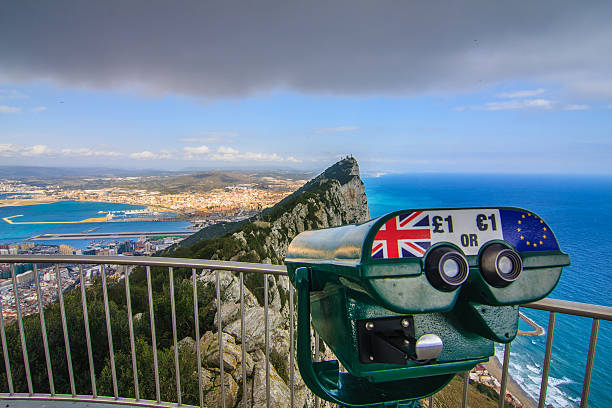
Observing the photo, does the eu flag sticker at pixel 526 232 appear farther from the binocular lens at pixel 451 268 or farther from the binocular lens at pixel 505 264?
the binocular lens at pixel 451 268

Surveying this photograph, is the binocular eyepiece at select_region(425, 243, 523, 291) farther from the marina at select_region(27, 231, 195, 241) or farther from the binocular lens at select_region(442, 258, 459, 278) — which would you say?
the marina at select_region(27, 231, 195, 241)

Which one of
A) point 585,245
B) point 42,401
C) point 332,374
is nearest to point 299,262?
point 332,374

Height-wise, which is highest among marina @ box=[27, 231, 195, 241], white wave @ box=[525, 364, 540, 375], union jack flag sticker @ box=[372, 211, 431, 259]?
union jack flag sticker @ box=[372, 211, 431, 259]

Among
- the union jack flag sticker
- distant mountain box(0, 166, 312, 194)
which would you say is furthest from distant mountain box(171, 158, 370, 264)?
the union jack flag sticker

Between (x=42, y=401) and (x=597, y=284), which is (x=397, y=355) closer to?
(x=42, y=401)

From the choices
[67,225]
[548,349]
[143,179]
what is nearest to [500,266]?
[548,349]

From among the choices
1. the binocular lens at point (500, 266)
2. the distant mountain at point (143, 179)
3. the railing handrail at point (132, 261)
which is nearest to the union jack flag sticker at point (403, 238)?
the binocular lens at point (500, 266)

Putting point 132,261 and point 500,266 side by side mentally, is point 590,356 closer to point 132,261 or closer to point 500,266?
point 500,266
